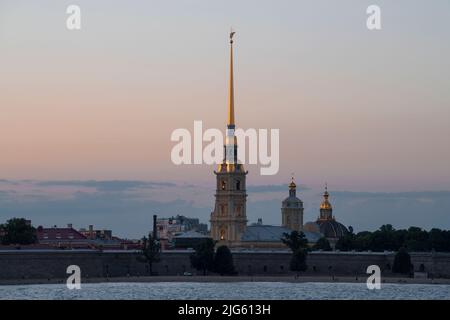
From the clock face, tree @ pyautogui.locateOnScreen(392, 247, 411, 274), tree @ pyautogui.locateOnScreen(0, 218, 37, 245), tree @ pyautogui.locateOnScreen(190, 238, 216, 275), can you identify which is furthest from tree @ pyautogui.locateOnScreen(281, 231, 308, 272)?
tree @ pyautogui.locateOnScreen(0, 218, 37, 245)

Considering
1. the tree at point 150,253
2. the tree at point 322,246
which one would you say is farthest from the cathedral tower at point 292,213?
the tree at point 150,253

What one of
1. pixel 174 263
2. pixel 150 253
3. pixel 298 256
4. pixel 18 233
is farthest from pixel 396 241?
pixel 18 233

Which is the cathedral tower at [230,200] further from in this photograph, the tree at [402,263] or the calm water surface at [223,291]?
the calm water surface at [223,291]

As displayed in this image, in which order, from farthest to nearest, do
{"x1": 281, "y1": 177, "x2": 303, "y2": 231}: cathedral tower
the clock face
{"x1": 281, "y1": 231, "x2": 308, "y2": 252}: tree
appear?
1. {"x1": 281, "y1": 177, "x2": 303, "y2": 231}: cathedral tower
2. the clock face
3. {"x1": 281, "y1": 231, "x2": 308, "y2": 252}: tree

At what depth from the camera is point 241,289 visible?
78500 mm

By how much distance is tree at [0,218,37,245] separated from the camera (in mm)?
104875

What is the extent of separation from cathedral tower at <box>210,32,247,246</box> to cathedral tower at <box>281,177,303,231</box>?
449 inches

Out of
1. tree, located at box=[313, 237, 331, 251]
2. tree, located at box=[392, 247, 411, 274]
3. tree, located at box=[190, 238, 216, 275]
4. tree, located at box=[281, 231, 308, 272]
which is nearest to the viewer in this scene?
tree, located at box=[392, 247, 411, 274]

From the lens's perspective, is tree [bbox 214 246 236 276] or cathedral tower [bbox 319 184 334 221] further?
cathedral tower [bbox 319 184 334 221]

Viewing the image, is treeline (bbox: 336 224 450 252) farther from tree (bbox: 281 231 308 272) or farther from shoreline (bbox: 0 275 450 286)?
shoreline (bbox: 0 275 450 286)
